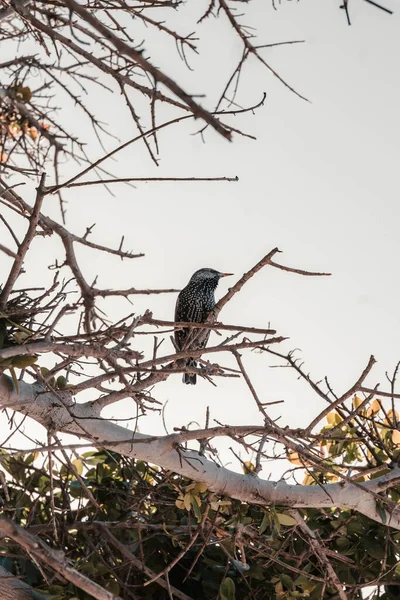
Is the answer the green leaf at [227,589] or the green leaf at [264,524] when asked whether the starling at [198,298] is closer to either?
the green leaf at [227,589]

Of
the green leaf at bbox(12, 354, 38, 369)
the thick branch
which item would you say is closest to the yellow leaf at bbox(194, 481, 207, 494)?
the thick branch

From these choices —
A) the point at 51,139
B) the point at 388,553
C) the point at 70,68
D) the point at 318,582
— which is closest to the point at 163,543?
the point at 318,582

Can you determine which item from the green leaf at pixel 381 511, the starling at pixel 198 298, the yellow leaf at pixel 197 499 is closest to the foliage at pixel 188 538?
the yellow leaf at pixel 197 499

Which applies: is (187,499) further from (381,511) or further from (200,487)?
(381,511)

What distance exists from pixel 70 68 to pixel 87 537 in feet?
4.80

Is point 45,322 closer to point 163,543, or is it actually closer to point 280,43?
point 280,43

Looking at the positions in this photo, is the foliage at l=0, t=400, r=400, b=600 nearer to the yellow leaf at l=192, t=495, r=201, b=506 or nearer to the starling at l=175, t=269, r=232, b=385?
the yellow leaf at l=192, t=495, r=201, b=506

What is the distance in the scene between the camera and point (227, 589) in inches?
95.3

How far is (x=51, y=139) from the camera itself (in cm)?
226

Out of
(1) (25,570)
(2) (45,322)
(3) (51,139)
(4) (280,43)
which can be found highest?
(4) (280,43)

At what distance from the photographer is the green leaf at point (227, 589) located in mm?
2413

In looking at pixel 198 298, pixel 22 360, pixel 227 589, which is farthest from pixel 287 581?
pixel 198 298

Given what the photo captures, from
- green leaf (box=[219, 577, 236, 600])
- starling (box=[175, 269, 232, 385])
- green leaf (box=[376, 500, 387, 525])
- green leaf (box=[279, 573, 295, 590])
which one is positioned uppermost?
starling (box=[175, 269, 232, 385])

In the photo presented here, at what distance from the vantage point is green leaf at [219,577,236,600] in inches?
95.0
